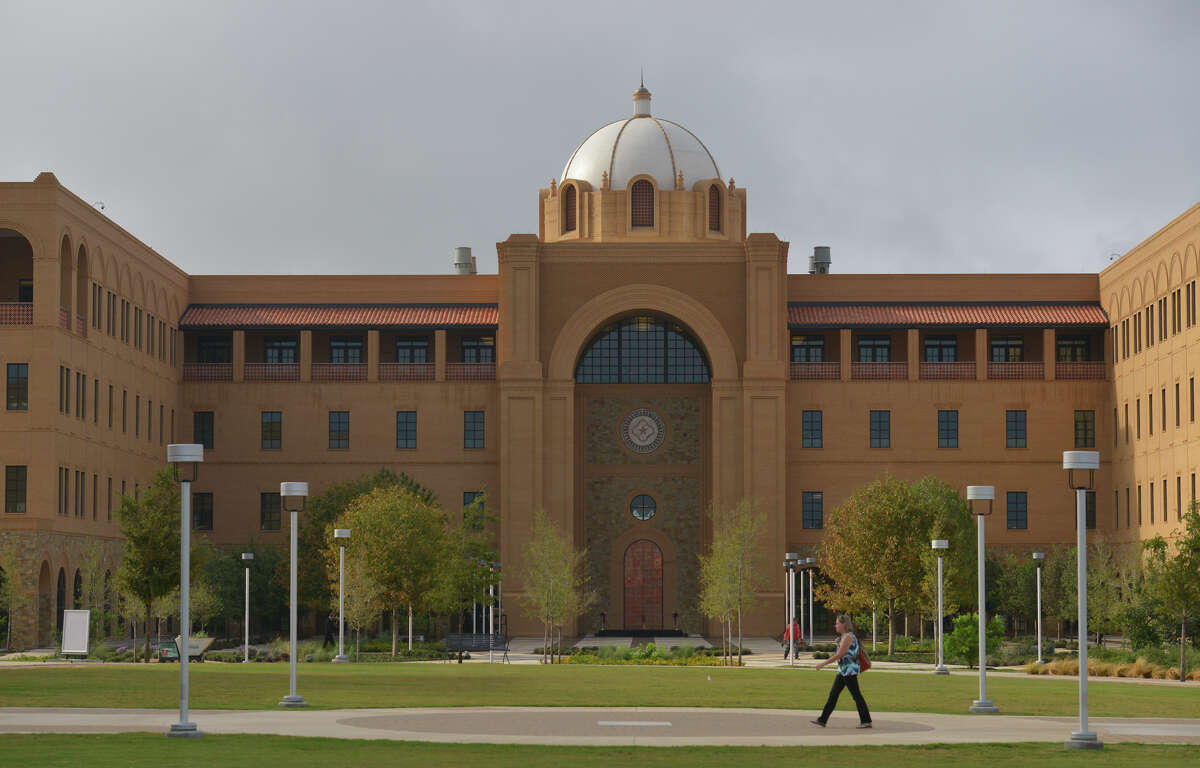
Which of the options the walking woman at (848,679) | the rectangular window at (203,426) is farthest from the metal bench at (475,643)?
the walking woman at (848,679)

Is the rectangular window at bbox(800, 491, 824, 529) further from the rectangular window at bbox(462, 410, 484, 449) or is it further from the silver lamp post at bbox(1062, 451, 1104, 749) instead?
the silver lamp post at bbox(1062, 451, 1104, 749)

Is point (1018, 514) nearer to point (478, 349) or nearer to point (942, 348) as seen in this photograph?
point (942, 348)

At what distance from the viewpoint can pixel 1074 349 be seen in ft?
226

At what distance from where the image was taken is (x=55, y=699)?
87.8ft

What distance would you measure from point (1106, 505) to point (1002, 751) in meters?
50.7

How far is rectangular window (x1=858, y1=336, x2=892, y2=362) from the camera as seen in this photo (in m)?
69.1

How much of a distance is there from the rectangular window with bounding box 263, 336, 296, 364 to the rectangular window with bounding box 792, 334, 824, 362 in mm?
20524

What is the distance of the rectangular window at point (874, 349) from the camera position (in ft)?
227

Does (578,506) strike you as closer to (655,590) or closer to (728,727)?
(655,590)

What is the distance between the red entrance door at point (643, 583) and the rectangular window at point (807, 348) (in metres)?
9.69

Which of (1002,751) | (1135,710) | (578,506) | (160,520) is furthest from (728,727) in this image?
(578,506)

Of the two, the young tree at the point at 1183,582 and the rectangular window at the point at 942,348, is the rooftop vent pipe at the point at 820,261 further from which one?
the young tree at the point at 1183,582

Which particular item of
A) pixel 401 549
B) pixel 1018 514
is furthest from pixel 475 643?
pixel 1018 514

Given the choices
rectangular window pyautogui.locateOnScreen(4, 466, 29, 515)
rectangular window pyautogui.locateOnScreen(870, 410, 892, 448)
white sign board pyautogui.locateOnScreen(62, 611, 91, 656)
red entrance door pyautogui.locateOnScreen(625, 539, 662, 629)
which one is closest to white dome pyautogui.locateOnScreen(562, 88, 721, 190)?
rectangular window pyautogui.locateOnScreen(870, 410, 892, 448)
